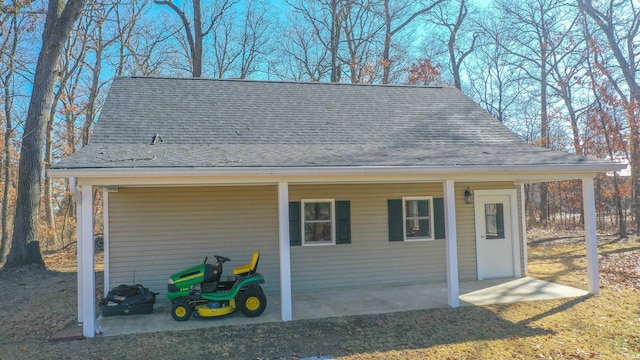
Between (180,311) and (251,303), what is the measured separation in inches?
40.5

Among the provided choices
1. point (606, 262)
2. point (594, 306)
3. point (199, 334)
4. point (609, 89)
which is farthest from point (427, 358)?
point (609, 89)

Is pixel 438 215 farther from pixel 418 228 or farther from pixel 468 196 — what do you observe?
pixel 468 196

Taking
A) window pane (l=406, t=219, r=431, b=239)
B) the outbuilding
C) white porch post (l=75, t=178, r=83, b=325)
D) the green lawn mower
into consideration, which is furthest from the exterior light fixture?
white porch post (l=75, t=178, r=83, b=325)

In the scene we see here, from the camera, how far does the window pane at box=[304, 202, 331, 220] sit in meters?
8.63

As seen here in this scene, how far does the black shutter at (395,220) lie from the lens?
8891 mm

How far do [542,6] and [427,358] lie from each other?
22.4 meters

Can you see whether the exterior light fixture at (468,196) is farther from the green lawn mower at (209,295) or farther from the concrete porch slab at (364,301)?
the green lawn mower at (209,295)

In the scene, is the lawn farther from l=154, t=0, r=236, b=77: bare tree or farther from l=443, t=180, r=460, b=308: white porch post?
l=154, t=0, r=236, b=77: bare tree

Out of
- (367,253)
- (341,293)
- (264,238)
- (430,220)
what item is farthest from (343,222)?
(430,220)

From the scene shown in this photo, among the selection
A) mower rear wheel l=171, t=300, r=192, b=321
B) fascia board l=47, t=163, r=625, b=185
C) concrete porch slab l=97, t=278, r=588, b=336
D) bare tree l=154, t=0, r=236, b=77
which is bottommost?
concrete porch slab l=97, t=278, r=588, b=336

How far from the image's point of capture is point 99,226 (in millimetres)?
20031

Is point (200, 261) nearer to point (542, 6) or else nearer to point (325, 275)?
point (325, 275)

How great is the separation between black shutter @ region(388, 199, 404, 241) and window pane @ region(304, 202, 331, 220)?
1.26 meters

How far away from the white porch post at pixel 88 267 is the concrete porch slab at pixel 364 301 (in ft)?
0.77
